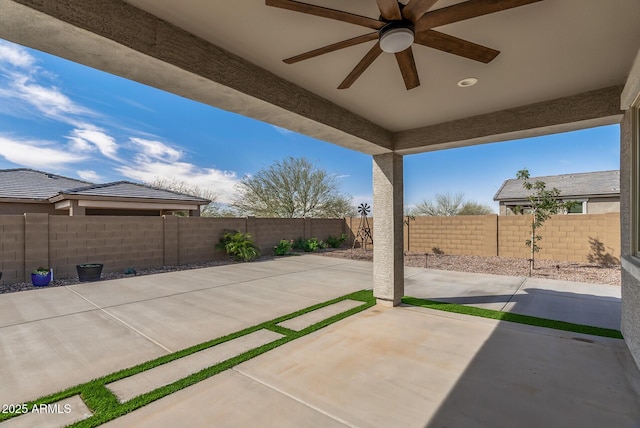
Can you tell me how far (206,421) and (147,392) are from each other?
69 centimetres

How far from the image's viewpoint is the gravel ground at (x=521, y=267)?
691 cm

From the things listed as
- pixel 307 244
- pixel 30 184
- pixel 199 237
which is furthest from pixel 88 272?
pixel 30 184

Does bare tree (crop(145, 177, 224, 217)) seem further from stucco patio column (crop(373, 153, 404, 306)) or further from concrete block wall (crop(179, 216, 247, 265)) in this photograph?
stucco patio column (crop(373, 153, 404, 306))

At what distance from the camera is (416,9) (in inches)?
65.4

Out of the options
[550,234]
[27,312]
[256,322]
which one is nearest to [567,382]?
[256,322]

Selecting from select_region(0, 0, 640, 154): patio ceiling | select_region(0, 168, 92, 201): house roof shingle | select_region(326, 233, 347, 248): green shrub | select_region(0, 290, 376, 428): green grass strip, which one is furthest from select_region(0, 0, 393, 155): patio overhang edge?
select_region(0, 168, 92, 201): house roof shingle

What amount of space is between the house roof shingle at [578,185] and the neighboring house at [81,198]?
1698 cm

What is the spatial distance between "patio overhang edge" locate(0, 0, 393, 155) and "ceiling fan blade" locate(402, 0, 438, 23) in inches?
59.0

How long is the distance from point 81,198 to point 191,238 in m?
3.88

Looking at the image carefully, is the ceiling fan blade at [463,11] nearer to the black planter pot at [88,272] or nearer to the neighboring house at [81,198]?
the black planter pot at [88,272]

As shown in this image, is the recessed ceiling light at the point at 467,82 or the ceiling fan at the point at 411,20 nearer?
the ceiling fan at the point at 411,20

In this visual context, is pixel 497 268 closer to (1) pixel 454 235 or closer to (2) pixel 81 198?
(1) pixel 454 235

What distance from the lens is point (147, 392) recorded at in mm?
2365

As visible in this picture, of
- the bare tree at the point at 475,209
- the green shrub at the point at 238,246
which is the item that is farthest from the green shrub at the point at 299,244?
the bare tree at the point at 475,209
